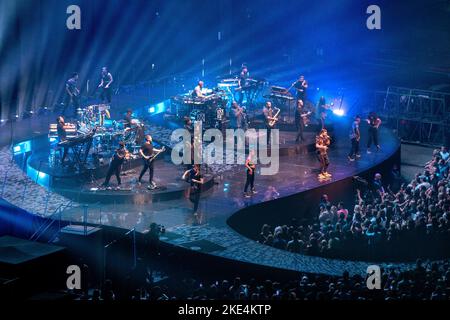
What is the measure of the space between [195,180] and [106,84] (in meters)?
8.10

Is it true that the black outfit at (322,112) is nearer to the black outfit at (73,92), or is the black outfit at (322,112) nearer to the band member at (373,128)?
the band member at (373,128)

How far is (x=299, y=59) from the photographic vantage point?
32875mm

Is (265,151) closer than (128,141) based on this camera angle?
No

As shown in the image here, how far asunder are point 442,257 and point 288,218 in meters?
4.39

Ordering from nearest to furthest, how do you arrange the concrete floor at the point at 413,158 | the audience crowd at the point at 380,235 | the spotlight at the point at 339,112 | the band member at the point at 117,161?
the audience crowd at the point at 380,235 < the band member at the point at 117,161 < the concrete floor at the point at 413,158 < the spotlight at the point at 339,112

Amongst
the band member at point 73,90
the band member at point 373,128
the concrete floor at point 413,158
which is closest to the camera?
the band member at point 73,90

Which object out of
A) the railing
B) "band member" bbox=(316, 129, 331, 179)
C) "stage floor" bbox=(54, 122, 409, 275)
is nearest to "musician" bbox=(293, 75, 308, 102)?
"stage floor" bbox=(54, 122, 409, 275)

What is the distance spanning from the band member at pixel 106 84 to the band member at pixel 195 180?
24.8 ft

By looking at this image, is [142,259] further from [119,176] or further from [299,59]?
[299,59]

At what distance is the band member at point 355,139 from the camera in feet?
73.6

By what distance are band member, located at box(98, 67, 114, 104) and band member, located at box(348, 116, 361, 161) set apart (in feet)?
25.1

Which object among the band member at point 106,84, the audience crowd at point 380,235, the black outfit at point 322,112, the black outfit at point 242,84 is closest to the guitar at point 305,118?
the black outfit at point 322,112
